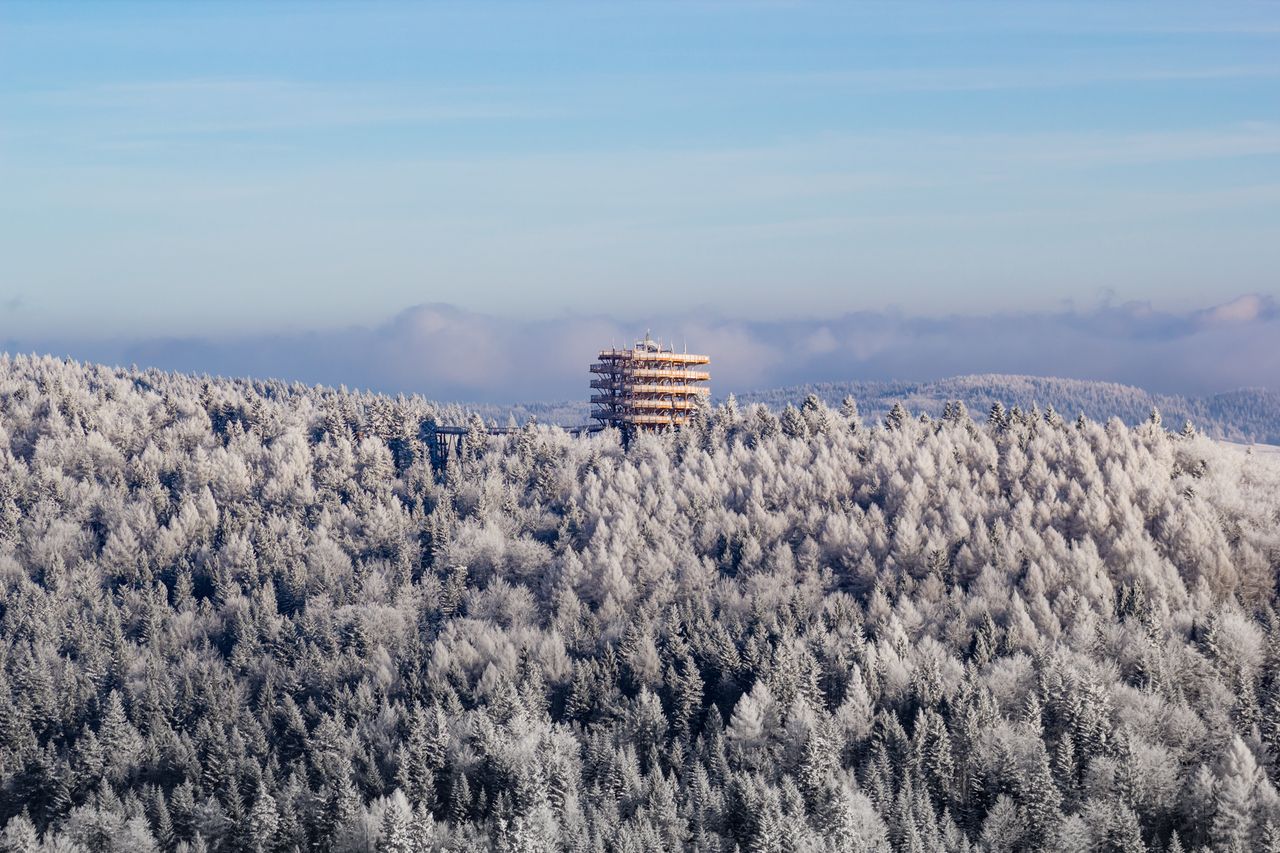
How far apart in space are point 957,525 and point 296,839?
97.3 metres

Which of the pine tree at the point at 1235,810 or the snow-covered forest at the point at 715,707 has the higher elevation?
the snow-covered forest at the point at 715,707

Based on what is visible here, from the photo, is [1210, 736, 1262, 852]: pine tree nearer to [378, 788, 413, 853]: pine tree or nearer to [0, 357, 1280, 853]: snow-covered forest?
[0, 357, 1280, 853]: snow-covered forest

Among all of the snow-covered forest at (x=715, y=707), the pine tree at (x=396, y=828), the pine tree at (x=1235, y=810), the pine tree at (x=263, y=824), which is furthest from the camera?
the pine tree at (x=263, y=824)

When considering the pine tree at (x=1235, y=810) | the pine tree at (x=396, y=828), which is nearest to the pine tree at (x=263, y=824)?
the pine tree at (x=396, y=828)

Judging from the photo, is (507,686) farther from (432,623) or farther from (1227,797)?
(1227,797)

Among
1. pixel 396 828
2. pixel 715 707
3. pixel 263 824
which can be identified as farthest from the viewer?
pixel 715 707

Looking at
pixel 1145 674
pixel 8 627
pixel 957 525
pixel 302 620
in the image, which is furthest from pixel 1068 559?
pixel 8 627

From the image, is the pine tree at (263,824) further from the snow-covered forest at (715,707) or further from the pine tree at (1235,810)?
the pine tree at (1235,810)

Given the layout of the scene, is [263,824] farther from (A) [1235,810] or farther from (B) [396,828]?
(A) [1235,810]

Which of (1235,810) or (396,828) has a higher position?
(396,828)

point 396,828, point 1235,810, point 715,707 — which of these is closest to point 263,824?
point 396,828

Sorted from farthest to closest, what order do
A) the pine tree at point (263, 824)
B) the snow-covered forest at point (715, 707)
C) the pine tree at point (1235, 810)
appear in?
1. the pine tree at point (263, 824)
2. the snow-covered forest at point (715, 707)
3. the pine tree at point (1235, 810)

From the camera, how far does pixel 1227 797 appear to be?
12162cm

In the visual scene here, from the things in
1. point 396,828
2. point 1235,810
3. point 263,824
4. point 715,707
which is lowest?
point 1235,810
